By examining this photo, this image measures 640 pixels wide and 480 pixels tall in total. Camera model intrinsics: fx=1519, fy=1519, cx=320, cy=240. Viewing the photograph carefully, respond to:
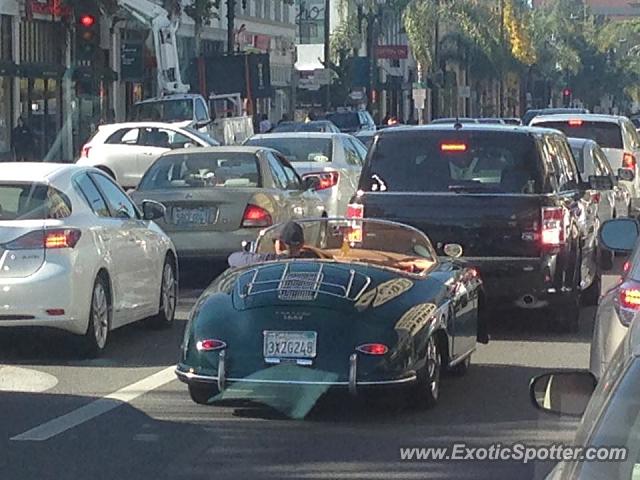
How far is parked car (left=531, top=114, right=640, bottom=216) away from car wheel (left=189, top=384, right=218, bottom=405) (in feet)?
51.4

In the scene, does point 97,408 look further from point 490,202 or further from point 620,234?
point 490,202

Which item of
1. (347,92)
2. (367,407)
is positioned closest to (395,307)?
(367,407)

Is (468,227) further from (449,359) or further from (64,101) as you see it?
(64,101)

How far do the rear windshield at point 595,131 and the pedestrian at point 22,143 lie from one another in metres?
21.1

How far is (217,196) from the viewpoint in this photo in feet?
54.3

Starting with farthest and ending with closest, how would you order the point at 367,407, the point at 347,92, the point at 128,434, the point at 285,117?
the point at 347,92, the point at 285,117, the point at 367,407, the point at 128,434

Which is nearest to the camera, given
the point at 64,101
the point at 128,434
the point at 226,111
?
the point at 128,434

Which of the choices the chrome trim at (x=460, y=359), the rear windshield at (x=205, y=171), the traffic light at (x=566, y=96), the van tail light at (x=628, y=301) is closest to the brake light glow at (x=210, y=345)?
the chrome trim at (x=460, y=359)

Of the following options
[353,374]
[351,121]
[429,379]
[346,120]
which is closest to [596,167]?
[429,379]

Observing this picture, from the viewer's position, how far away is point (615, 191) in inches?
813

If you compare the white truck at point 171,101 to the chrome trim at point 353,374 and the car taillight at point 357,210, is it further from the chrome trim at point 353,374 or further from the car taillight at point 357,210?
the chrome trim at point 353,374

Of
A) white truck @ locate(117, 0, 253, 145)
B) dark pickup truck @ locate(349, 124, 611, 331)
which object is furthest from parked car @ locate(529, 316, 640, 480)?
white truck @ locate(117, 0, 253, 145)

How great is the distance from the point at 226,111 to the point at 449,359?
3340 cm

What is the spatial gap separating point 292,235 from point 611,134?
16.4 m
